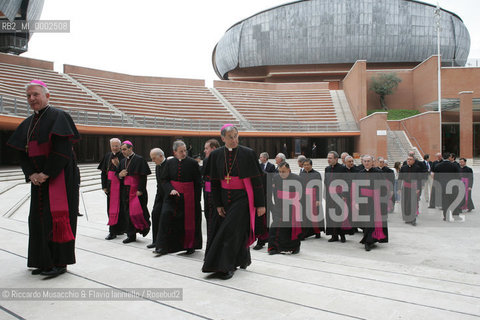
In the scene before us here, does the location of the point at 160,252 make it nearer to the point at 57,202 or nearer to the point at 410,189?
the point at 57,202

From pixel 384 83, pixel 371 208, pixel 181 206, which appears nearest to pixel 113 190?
pixel 181 206

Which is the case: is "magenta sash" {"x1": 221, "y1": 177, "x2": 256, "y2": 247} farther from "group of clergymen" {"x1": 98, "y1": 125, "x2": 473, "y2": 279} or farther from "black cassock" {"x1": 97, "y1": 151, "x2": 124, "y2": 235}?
"black cassock" {"x1": 97, "y1": 151, "x2": 124, "y2": 235}

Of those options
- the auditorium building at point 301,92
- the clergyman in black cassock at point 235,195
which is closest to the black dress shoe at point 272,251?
the clergyman in black cassock at point 235,195

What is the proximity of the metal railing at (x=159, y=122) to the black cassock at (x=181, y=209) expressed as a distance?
15.1 metres

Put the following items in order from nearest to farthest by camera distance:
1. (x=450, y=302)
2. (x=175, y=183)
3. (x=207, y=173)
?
(x=450, y=302) → (x=207, y=173) → (x=175, y=183)

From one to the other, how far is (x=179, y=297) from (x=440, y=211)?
11.0 m

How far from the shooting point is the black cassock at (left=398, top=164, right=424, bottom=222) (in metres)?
9.64

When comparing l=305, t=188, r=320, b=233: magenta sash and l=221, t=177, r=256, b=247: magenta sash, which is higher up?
l=221, t=177, r=256, b=247: magenta sash

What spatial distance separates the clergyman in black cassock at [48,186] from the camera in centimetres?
371

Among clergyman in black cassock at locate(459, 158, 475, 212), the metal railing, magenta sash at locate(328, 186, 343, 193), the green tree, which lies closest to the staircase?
the metal railing

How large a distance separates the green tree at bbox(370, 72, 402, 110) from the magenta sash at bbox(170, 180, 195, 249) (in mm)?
37342

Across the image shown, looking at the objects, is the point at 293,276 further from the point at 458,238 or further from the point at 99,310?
the point at 458,238

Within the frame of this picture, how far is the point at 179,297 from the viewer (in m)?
3.18

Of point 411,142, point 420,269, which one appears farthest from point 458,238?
point 411,142
